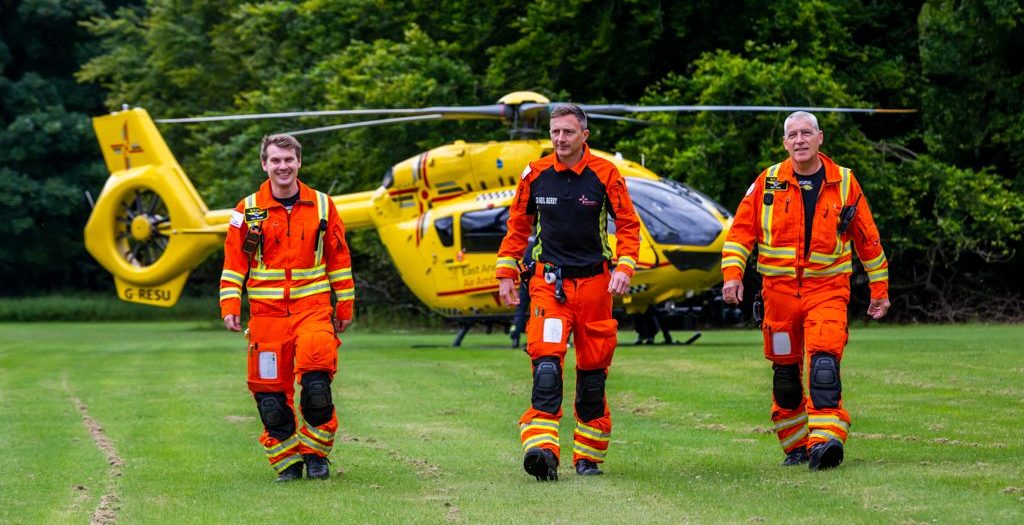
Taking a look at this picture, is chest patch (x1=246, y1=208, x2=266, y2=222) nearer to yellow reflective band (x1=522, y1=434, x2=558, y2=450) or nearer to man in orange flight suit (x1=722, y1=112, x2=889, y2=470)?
yellow reflective band (x1=522, y1=434, x2=558, y2=450)

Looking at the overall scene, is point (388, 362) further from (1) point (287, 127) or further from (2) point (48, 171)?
(2) point (48, 171)

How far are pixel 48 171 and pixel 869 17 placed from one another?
2844 centimetres

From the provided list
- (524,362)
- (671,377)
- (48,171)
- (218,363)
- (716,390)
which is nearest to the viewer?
(716,390)

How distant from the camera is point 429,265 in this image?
22.1 m

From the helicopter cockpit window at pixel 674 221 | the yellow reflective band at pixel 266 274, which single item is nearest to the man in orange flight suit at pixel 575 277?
the yellow reflective band at pixel 266 274

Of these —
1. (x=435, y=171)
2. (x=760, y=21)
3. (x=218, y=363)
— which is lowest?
(x=218, y=363)

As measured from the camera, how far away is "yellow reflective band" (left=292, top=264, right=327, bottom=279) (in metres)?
8.55

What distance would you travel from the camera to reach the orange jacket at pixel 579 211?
8.53 m

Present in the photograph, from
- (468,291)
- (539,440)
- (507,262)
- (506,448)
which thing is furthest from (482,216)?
(539,440)

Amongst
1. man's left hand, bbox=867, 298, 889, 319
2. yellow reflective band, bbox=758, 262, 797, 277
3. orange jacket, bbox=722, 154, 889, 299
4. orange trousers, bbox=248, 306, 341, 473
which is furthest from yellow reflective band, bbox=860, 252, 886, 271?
orange trousers, bbox=248, 306, 341, 473

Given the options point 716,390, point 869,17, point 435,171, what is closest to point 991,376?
point 716,390

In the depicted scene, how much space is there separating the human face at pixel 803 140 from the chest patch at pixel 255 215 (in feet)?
→ 9.62

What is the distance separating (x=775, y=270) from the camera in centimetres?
862

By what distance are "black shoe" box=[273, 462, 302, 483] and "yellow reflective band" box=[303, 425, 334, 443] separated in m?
0.20
